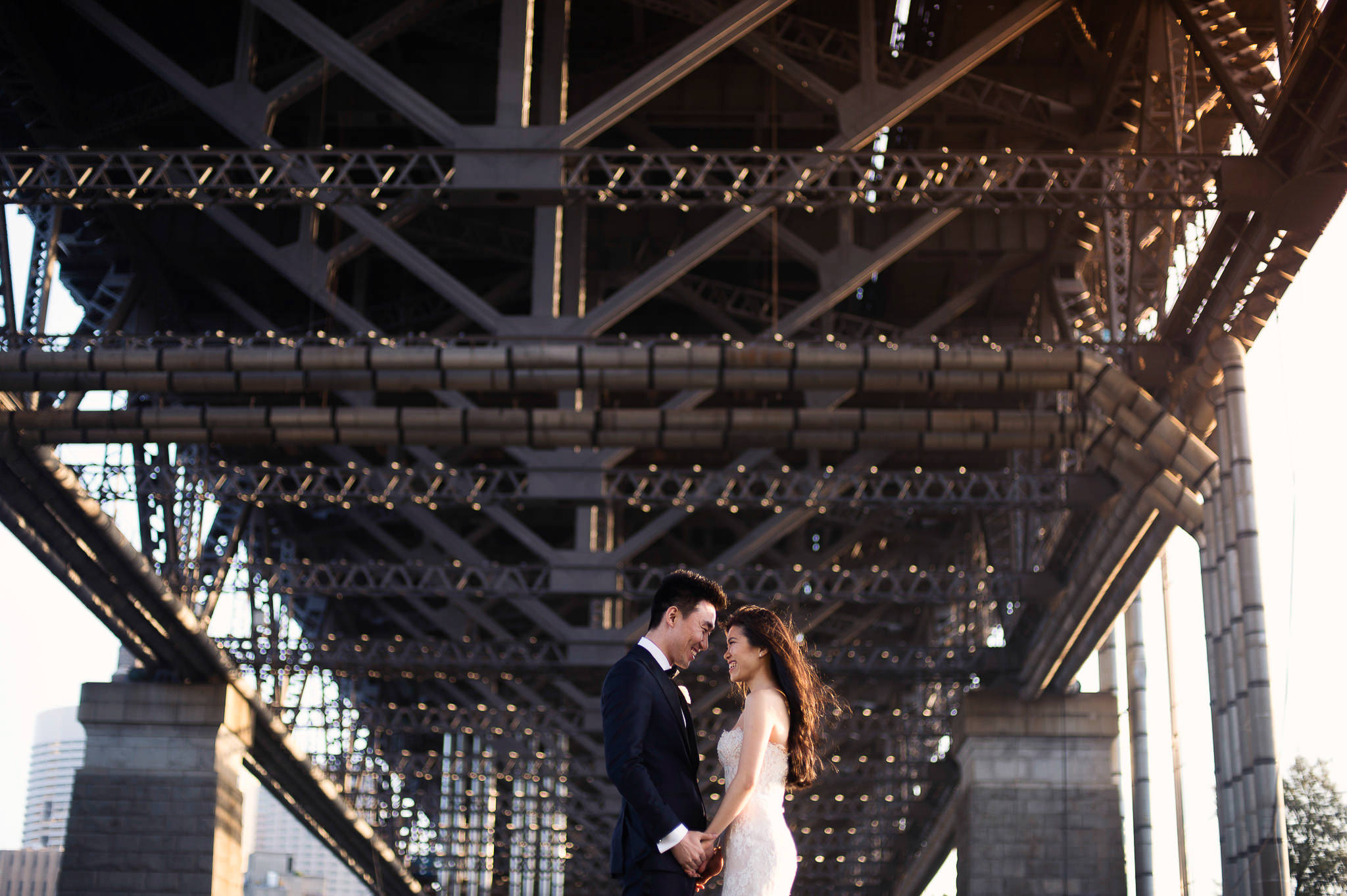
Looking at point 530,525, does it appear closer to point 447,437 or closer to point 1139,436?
point 447,437

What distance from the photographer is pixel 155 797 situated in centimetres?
3159

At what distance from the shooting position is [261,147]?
18.6 m

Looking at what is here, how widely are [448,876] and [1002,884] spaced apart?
3340 centimetres

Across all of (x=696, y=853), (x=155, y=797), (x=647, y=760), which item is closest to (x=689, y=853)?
(x=696, y=853)

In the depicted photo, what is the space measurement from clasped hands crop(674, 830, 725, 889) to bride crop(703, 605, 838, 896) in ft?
0.77

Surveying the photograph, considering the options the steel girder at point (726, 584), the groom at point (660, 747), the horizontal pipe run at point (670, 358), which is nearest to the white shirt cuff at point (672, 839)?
the groom at point (660, 747)

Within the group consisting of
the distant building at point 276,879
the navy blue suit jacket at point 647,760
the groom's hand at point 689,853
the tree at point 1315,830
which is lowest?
the groom's hand at point 689,853

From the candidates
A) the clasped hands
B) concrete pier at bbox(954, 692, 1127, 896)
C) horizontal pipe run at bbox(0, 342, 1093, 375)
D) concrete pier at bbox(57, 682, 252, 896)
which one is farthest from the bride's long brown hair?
concrete pier at bbox(57, 682, 252, 896)

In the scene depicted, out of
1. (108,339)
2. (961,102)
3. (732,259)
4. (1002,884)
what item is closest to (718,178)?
(732,259)

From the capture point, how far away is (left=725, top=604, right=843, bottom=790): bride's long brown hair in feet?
23.3

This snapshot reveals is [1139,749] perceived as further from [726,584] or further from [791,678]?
[791,678]

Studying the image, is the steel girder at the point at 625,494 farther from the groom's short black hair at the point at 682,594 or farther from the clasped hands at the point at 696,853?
the clasped hands at the point at 696,853

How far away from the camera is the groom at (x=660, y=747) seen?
655cm

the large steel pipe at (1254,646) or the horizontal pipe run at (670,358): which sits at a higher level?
the horizontal pipe run at (670,358)
